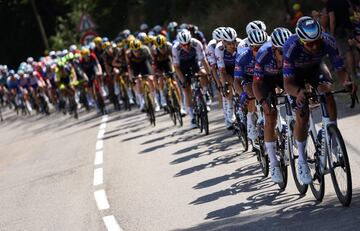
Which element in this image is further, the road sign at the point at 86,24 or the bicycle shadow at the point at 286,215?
the road sign at the point at 86,24

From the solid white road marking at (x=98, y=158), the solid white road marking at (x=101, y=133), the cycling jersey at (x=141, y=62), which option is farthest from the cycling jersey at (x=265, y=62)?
the cycling jersey at (x=141, y=62)

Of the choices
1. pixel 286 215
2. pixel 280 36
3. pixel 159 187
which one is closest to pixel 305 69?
pixel 280 36

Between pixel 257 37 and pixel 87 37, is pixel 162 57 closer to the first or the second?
pixel 257 37

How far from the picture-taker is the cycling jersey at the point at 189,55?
55.5ft

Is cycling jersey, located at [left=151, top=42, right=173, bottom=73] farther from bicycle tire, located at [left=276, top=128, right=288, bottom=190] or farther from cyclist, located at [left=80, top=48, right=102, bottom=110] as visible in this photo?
bicycle tire, located at [left=276, top=128, right=288, bottom=190]

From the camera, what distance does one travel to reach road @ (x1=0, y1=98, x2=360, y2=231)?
924 centimetres

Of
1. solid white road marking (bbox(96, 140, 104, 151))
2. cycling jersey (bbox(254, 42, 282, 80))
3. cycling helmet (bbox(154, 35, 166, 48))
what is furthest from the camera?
cycling helmet (bbox(154, 35, 166, 48))

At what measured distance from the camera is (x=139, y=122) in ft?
73.8

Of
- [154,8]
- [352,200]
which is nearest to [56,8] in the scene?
[154,8]

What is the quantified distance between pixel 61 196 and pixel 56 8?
51.1 meters

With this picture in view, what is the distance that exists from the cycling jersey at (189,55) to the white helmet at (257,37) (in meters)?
6.41

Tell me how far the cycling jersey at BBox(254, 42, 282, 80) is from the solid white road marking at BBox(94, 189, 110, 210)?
2816 millimetres

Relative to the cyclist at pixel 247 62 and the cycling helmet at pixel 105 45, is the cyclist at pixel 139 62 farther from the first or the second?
the cyclist at pixel 247 62

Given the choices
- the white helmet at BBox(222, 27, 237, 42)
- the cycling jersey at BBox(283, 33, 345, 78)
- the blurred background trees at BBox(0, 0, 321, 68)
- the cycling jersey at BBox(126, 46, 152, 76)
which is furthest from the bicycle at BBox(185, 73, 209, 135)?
the blurred background trees at BBox(0, 0, 321, 68)
